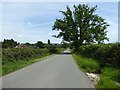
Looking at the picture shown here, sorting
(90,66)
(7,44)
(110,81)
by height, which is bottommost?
(90,66)

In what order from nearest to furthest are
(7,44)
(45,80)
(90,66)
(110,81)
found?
(110,81) → (45,80) → (90,66) → (7,44)

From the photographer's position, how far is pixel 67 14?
266ft

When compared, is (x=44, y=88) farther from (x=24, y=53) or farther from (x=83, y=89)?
(x=24, y=53)

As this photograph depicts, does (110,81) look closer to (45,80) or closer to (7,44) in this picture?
(45,80)

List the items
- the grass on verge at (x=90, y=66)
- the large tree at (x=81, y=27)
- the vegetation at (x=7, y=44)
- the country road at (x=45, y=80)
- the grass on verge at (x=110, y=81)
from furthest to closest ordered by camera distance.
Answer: the large tree at (x=81, y=27) → the vegetation at (x=7, y=44) → the grass on verge at (x=90, y=66) → the country road at (x=45, y=80) → the grass on verge at (x=110, y=81)

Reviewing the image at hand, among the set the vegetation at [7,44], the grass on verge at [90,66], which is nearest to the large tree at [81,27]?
the vegetation at [7,44]

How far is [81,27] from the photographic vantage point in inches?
3019

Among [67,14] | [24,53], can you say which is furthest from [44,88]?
[67,14]

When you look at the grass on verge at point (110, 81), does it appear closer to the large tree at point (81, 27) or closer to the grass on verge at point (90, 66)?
the grass on verge at point (90, 66)

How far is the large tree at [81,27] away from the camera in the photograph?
76.1 metres

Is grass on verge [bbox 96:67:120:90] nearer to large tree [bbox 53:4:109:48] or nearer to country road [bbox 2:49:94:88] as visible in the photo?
country road [bbox 2:49:94:88]

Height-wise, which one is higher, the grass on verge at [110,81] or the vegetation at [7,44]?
the vegetation at [7,44]

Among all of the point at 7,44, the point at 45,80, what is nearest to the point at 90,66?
the point at 45,80

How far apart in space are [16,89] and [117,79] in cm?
577
